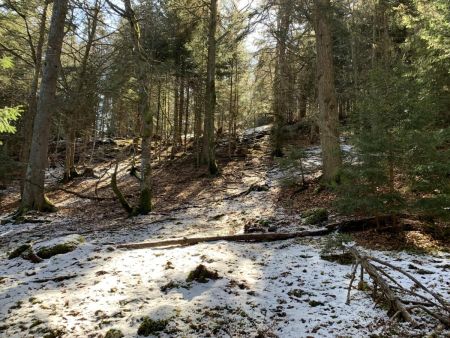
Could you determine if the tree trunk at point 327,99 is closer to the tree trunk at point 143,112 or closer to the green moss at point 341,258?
the green moss at point 341,258

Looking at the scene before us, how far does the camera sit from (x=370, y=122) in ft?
21.5

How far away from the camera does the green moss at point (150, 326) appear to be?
12.6ft

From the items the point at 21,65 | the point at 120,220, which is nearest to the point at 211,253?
the point at 120,220

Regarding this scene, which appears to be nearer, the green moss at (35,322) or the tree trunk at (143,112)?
the green moss at (35,322)

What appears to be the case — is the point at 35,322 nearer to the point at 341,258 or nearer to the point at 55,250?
the point at 55,250

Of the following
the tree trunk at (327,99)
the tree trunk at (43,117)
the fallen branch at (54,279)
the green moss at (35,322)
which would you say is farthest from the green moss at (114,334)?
the tree trunk at (43,117)

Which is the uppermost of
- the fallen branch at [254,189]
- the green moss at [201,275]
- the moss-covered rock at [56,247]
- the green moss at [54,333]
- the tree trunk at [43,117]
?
the tree trunk at [43,117]

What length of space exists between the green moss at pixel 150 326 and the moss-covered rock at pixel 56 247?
350 centimetres

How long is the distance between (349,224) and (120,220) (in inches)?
259

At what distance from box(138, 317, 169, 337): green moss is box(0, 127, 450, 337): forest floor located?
2 cm

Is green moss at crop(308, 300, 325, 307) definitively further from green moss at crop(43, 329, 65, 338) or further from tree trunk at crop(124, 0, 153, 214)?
tree trunk at crop(124, 0, 153, 214)

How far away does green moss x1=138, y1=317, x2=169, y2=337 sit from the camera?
12.6 feet

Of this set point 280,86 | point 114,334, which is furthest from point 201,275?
point 280,86

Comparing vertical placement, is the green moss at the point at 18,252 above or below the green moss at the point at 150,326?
above
